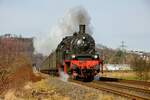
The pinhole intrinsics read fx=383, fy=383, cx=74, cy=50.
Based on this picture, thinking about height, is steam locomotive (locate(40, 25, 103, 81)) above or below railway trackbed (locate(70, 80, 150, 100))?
above

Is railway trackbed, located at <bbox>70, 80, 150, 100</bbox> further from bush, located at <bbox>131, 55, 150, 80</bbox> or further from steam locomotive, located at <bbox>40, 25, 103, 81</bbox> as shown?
bush, located at <bbox>131, 55, 150, 80</bbox>

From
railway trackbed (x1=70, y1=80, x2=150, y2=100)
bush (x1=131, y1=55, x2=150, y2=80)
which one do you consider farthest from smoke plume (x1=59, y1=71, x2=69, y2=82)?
railway trackbed (x1=70, y1=80, x2=150, y2=100)

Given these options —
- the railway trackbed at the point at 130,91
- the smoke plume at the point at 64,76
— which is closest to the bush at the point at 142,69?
the smoke plume at the point at 64,76

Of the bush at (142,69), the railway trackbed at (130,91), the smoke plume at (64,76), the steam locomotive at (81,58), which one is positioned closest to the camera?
the railway trackbed at (130,91)

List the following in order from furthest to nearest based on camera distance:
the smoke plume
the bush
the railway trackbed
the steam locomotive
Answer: the bush, the smoke plume, the steam locomotive, the railway trackbed

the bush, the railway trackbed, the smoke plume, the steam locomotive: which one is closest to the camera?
the railway trackbed

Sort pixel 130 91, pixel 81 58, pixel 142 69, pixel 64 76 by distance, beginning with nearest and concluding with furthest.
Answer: pixel 130 91 < pixel 81 58 < pixel 64 76 < pixel 142 69

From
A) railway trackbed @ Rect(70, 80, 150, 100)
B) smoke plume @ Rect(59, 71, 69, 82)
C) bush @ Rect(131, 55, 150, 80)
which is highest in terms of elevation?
bush @ Rect(131, 55, 150, 80)

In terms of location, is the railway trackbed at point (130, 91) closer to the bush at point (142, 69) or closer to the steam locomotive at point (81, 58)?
the steam locomotive at point (81, 58)

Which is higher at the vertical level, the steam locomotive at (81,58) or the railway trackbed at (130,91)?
the steam locomotive at (81,58)

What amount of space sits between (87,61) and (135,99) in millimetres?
14817

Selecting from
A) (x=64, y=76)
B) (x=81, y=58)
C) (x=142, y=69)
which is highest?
(x=81, y=58)

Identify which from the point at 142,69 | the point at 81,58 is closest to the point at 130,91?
the point at 81,58

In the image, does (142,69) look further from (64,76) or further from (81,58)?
(81,58)
